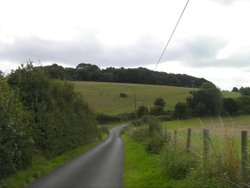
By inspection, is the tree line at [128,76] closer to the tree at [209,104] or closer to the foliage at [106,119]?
the foliage at [106,119]

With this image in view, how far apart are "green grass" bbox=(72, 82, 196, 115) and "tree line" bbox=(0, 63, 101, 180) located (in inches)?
3170

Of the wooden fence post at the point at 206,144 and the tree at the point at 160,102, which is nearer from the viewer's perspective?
the wooden fence post at the point at 206,144

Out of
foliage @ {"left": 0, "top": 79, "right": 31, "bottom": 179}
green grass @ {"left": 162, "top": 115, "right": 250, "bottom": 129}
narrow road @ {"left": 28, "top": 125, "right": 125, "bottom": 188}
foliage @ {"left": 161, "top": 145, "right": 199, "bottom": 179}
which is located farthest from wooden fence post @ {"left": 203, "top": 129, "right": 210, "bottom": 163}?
foliage @ {"left": 0, "top": 79, "right": 31, "bottom": 179}

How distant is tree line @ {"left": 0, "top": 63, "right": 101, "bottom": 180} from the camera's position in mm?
15750

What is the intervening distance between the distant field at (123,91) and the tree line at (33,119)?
264 ft

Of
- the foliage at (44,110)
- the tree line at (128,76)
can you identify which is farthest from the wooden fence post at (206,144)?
the tree line at (128,76)

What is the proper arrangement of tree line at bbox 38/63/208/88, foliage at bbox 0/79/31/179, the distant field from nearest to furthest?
foliage at bbox 0/79/31/179
the distant field
tree line at bbox 38/63/208/88

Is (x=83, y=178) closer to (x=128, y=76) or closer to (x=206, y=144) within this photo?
(x=206, y=144)

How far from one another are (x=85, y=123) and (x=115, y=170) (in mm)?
24917

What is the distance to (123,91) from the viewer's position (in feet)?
436

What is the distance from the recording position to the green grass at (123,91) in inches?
4867

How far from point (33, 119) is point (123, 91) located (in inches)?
4271

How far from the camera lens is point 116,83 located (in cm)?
14088

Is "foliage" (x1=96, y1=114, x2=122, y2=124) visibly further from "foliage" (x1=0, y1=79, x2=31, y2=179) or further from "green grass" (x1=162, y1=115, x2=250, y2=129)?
"foliage" (x1=0, y1=79, x2=31, y2=179)
